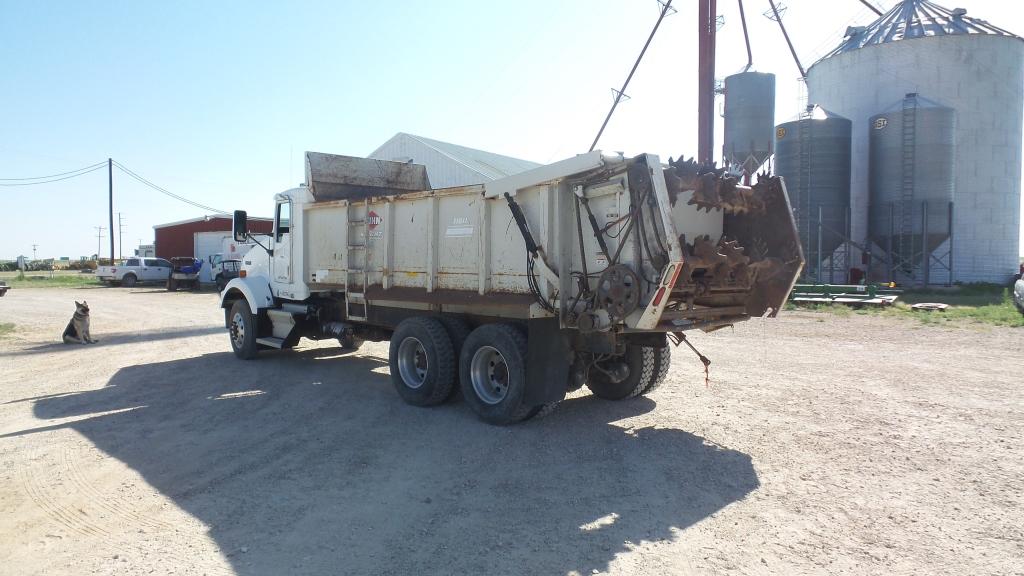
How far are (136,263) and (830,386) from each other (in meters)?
37.6

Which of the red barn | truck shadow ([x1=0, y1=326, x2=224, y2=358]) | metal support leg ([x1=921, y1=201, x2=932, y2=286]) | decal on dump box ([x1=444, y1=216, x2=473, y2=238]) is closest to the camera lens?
decal on dump box ([x1=444, y1=216, x2=473, y2=238])

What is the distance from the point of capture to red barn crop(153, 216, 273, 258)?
129 ft

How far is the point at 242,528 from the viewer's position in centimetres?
432

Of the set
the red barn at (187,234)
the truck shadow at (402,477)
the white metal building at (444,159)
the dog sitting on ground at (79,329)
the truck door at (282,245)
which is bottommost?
the truck shadow at (402,477)

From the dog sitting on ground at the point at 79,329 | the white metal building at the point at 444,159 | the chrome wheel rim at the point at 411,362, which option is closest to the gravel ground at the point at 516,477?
the chrome wheel rim at the point at 411,362

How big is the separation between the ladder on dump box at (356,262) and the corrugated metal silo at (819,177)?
23.6 m

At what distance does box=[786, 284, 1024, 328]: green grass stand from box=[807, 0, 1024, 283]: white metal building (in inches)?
174

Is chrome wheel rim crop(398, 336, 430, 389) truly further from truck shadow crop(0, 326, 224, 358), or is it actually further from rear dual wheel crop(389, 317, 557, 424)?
truck shadow crop(0, 326, 224, 358)

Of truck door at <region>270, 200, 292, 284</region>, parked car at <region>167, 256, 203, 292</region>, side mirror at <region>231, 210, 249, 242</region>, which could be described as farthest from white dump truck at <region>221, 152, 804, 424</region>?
parked car at <region>167, 256, 203, 292</region>

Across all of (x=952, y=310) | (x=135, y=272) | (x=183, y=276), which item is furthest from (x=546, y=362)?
(x=135, y=272)

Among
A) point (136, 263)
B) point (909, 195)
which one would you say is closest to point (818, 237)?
point (909, 195)

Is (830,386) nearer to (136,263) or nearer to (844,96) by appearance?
(844,96)

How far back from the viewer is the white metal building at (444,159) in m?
25.7

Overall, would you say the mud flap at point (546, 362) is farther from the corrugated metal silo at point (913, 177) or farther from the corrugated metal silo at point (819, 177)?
the corrugated metal silo at point (913, 177)
